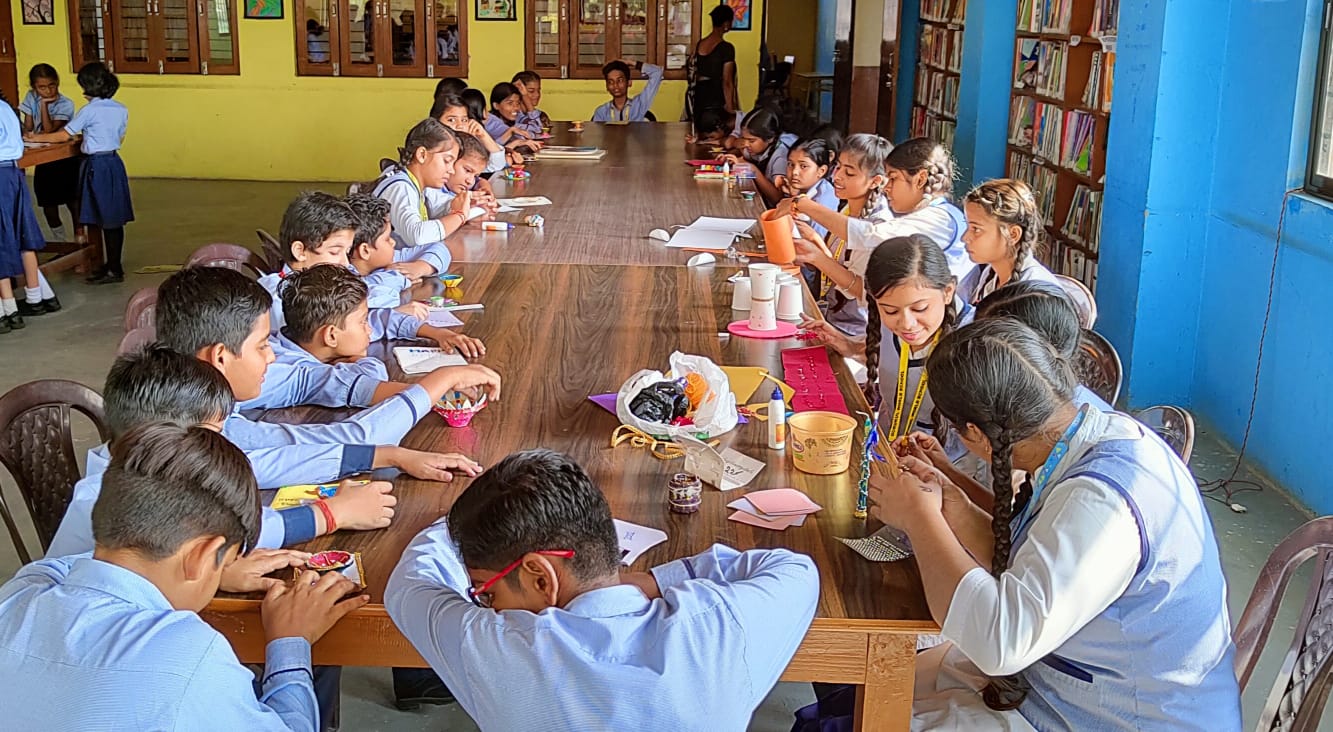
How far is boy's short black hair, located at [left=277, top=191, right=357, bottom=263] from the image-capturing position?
3.25 meters

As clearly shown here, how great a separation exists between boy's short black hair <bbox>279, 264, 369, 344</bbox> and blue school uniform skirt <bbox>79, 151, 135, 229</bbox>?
15.9 feet

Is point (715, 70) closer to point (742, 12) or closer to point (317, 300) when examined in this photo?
point (742, 12)

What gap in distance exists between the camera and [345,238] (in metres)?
3.31

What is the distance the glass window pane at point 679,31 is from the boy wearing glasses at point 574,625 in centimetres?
979

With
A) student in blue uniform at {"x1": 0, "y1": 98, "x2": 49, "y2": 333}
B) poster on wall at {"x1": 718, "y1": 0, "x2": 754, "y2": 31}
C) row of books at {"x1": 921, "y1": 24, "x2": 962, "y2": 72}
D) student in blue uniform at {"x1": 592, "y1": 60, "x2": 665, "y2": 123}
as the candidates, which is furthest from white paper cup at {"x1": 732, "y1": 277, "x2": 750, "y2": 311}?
poster on wall at {"x1": 718, "y1": 0, "x2": 754, "y2": 31}

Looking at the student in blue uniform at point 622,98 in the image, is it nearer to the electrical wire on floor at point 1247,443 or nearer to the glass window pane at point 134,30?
the glass window pane at point 134,30

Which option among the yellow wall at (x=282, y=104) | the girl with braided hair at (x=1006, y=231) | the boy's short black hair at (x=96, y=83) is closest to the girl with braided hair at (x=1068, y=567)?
the girl with braided hair at (x=1006, y=231)

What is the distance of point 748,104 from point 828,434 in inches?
370

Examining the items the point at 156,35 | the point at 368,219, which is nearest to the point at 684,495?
the point at 368,219

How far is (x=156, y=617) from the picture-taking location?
4.64 feet

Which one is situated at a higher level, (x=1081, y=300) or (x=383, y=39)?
(x=383, y=39)

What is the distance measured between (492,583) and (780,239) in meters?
2.46

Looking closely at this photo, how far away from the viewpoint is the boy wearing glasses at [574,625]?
4.47 feet

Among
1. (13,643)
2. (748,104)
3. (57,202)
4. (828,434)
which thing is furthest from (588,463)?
(748,104)
